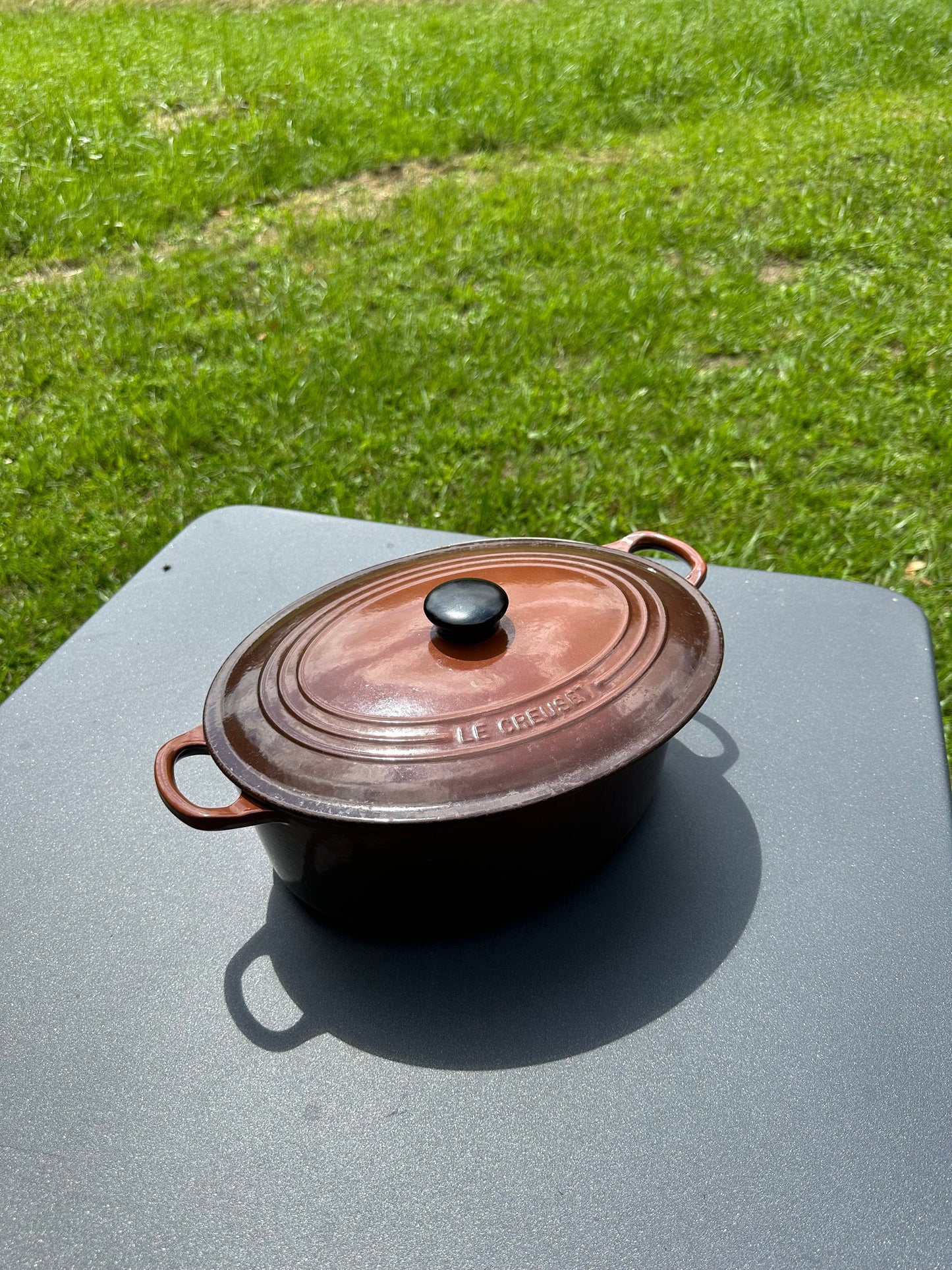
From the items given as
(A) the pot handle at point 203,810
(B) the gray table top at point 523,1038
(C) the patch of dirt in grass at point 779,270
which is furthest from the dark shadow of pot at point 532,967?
(C) the patch of dirt in grass at point 779,270

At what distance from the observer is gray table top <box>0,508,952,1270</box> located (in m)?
0.85

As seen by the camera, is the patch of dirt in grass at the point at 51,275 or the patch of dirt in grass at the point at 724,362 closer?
the patch of dirt in grass at the point at 724,362

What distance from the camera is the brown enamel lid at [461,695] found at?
87 cm

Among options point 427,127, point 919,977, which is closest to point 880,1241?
point 919,977

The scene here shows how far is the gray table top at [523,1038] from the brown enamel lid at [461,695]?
28cm

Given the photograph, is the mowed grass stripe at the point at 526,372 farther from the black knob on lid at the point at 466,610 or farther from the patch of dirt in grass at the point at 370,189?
the black knob on lid at the point at 466,610

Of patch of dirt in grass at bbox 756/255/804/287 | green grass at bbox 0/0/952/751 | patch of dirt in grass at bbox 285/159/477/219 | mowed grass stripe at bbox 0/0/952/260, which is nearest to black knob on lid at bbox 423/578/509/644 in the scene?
green grass at bbox 0/0/952/751

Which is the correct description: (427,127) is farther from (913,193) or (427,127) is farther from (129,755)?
(129,755)

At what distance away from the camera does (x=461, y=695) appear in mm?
927

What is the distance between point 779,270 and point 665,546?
108 inches

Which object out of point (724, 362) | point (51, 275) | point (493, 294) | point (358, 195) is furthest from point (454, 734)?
point (358, 195)

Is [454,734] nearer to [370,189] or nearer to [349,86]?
[370,189]

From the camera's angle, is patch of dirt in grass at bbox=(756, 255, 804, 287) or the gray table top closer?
the gray table top

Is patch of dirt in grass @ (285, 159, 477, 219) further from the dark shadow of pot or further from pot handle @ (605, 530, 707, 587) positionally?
the dark shadow of pot
